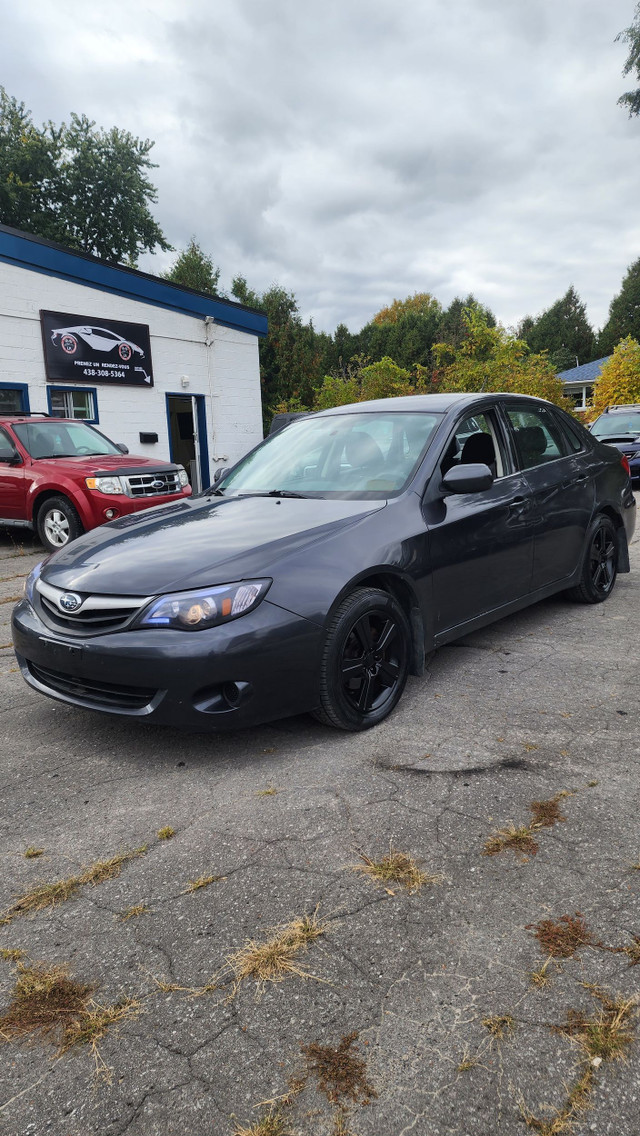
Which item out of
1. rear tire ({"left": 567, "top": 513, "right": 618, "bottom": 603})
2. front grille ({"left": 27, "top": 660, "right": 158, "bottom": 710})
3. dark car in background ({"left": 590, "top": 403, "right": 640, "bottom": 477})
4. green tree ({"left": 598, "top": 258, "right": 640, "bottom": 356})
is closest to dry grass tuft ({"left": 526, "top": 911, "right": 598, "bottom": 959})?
front grille ({"left": 27, "top": 660, "right": 158, "bottom": 710})

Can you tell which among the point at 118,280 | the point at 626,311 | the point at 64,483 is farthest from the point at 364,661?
the point at 626,311

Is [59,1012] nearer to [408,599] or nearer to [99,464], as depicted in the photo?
[408,599]

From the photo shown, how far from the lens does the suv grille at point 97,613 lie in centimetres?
304

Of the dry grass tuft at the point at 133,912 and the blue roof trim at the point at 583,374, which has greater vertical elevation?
the blue roof trim at the point at 583,374

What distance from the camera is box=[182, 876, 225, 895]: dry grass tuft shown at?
225cm

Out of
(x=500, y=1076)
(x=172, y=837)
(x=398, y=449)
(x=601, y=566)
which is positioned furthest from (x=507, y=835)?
(x=601, y=566)

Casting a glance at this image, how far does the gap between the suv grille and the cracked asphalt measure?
1.84 ft

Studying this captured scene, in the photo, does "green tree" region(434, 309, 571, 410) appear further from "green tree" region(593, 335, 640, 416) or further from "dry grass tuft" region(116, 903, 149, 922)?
"dry grass tuft" region(116, 903, 149, 922)

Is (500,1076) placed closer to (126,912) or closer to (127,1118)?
(127,1118)

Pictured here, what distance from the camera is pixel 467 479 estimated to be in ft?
12.4

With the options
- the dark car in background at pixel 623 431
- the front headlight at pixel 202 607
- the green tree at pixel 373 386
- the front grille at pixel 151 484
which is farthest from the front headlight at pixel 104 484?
the green tree at pixel 373 386

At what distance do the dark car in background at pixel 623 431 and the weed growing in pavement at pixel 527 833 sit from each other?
1273 cm

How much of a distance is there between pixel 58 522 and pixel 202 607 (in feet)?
21.8

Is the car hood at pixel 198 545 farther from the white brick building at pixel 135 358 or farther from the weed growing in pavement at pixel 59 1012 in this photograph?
the white brick building at pixel 135 358
